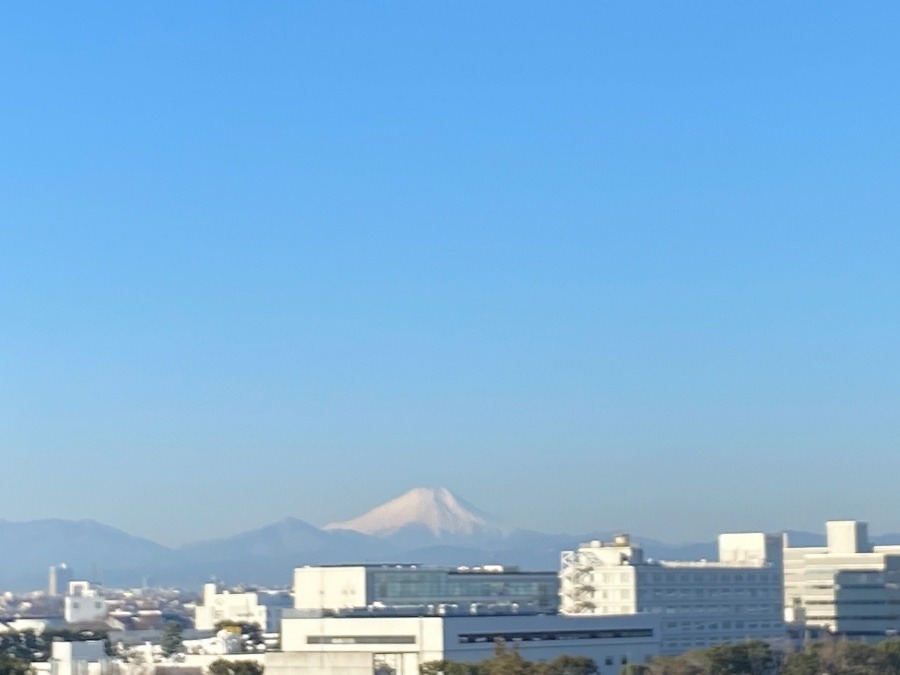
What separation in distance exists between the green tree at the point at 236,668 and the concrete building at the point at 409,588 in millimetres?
11827

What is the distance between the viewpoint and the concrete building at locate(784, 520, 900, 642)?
375 feet

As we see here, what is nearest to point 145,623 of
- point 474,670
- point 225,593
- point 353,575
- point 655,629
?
point 225,593

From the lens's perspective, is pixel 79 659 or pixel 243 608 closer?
pixel 79 659

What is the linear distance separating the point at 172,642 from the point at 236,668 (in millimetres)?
32658

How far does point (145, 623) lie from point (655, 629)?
80.3 m

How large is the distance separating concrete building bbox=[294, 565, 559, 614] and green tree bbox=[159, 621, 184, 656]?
827 centimetres

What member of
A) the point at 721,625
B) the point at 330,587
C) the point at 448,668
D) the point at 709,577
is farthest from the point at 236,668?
the point at 709,577

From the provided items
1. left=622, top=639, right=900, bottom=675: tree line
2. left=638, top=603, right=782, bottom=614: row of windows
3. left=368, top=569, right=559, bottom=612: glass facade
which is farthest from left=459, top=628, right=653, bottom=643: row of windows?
left=638, top=603, right=782, bottom=614: row of windows

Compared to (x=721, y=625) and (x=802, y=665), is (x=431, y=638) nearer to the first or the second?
(x=802, y=665)

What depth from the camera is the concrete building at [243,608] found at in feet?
479

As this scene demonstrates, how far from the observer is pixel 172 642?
11062 cm

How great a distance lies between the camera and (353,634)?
Answer: 7688 cm

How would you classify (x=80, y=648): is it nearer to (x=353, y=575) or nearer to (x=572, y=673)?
(x=353, y=575)

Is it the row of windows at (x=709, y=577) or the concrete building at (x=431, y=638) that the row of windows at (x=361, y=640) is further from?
the row of windows at (x=709, y=577)
